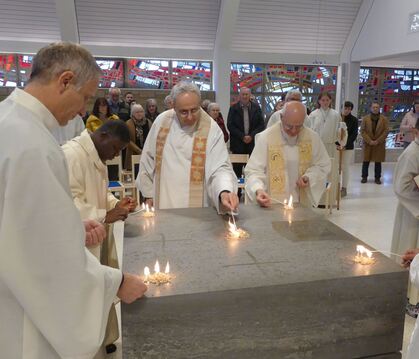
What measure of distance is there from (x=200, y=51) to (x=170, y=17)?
1.22 metres

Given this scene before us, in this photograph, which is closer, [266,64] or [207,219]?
[207,219]

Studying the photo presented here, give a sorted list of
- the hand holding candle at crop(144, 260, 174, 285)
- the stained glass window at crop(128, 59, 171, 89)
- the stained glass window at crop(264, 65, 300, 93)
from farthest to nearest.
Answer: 1. the stained glass window at crop(264, 65, 300, 93)
2. the stained glass window at crop(128, 59, 171, 89)
3. the hand holding candle at crop(144, 260, 174, 285)

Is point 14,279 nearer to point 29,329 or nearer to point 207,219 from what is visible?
point 29,329

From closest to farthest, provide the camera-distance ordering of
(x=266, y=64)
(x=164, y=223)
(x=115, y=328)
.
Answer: (x=164, y=223) < (x=115, y=328) < (x=266, y=64)

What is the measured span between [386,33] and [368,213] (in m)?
5.73

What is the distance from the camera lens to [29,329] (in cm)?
133

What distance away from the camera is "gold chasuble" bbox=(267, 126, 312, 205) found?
384 centimetres

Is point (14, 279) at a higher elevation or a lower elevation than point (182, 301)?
higher

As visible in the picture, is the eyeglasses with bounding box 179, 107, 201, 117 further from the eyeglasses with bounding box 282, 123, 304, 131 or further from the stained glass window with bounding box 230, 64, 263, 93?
the stained glass window with bounding box 230, 64, 263, 93

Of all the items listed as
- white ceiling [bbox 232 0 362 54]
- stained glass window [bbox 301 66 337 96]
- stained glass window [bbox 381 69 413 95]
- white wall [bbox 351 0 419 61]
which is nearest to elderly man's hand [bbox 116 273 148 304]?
white wall [bbox 351 0 419 61]

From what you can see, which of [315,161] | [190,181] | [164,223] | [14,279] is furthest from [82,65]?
[315,161]

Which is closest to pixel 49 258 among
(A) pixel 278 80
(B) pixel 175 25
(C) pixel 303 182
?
(C) pixel 303 182

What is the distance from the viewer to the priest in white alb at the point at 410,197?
348 cm

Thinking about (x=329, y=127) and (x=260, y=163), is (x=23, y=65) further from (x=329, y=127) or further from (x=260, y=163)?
(x=260, y=163)
